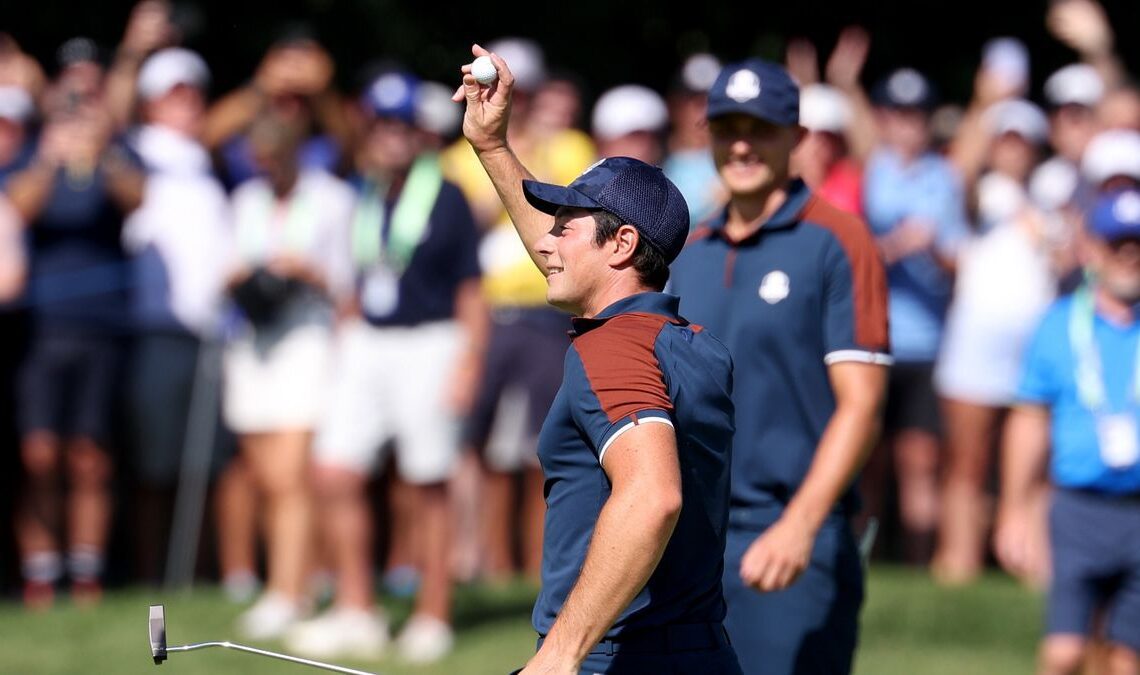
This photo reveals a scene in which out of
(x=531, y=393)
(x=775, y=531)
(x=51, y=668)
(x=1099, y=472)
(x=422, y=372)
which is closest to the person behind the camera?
(x=775, y=531)

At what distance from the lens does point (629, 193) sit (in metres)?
4.75

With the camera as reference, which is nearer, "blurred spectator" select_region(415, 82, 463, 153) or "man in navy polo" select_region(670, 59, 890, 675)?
A: "man in navy polo" select_region(670, 59, 890, 675)

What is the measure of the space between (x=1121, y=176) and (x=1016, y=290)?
1594 millimetres

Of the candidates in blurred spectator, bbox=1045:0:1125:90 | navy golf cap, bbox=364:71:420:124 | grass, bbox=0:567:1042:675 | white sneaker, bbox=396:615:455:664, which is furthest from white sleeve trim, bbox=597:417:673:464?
blurred spectator, bbox=1045:0:1125:90

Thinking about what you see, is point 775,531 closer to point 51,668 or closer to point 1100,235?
point 1100,235

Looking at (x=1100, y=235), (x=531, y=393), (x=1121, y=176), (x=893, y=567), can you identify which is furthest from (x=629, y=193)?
(x=893, y=567)

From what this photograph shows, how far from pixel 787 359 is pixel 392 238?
4.26m

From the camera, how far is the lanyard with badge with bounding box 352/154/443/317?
10062mm

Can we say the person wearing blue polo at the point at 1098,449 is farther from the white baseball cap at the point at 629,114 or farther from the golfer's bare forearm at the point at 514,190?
the white baseball cap at the point at 629,114

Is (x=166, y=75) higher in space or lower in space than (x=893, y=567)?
higher

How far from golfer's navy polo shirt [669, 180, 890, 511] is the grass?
347cm

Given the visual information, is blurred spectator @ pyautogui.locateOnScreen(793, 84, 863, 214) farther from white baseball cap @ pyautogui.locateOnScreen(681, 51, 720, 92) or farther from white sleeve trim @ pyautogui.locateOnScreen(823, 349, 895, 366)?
white sleeve trim @ pyautogui.locateOnScreen(823, 349, 895, 366)

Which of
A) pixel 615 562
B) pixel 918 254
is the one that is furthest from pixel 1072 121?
pixel 615 562

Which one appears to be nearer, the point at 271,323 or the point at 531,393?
the point at 271,323
